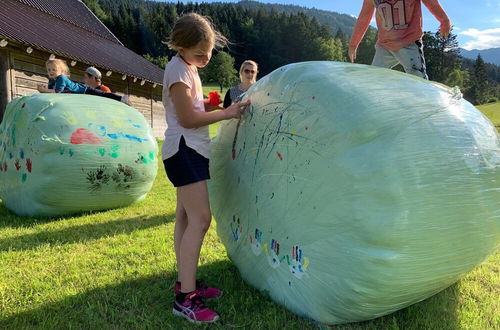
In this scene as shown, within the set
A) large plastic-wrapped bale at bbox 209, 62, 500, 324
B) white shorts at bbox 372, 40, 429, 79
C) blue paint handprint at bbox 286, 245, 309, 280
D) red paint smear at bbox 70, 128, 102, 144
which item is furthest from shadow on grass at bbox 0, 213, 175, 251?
white shorts at bbox 372, 40, 429, 79

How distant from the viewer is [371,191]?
1667 millimetres

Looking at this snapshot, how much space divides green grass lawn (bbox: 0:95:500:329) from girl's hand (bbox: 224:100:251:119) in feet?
3.62

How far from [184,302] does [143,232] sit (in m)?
1.96

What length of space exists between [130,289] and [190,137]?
45.8 inches

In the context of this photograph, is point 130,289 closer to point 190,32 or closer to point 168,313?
point 168,313

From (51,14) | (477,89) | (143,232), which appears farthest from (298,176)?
(477,89)

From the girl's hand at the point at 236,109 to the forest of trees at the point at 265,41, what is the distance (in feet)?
188

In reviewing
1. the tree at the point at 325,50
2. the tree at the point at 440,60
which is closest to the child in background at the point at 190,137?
the tree at the point at 440,60

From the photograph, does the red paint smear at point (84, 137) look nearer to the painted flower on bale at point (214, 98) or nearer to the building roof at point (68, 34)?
the painted flower on bale at point (214, 98)

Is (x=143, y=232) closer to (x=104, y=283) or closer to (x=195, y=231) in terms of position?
(x=104, y=283)

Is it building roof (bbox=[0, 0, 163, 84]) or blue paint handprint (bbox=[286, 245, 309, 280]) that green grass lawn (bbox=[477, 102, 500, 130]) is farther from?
blue paint handprint (bbox=[286, 245, 309, 280])

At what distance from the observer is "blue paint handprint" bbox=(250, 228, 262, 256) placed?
2357mm

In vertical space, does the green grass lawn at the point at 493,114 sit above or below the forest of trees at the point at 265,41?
below

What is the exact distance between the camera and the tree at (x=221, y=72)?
61750mm
